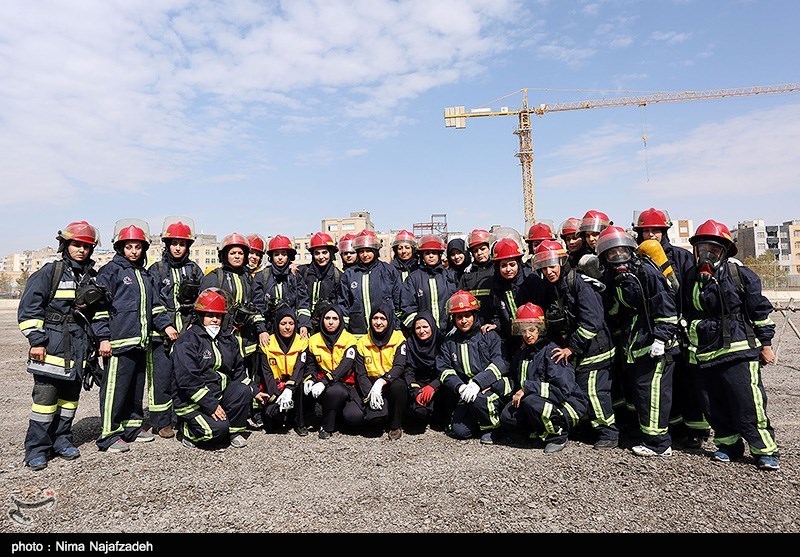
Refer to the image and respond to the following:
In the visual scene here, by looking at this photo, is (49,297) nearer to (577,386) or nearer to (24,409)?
(24,409)

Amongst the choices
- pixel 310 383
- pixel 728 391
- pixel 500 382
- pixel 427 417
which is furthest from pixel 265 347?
pixel 728 391

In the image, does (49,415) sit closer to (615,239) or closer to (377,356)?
(377,356)

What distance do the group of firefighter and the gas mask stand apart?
Result: 0.05 ft

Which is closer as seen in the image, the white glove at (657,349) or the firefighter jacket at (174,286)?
the white glove at (657,349)

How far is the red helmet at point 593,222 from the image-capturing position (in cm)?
568

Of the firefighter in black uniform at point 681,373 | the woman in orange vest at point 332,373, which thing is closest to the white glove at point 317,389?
the woman in orange vest at point 332,373

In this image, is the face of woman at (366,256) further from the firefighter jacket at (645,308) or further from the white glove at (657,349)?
the white glove at (657,349)

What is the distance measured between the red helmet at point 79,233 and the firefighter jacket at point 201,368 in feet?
4.41

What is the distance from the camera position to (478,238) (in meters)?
6.66

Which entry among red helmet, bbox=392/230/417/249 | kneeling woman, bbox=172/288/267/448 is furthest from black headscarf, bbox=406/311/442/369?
kneeling woman, bbox=172/288/267/448

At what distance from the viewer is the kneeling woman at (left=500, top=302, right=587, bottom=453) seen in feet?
15.8

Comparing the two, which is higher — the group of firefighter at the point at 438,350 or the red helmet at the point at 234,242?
the red helmet at the point at 234,242
